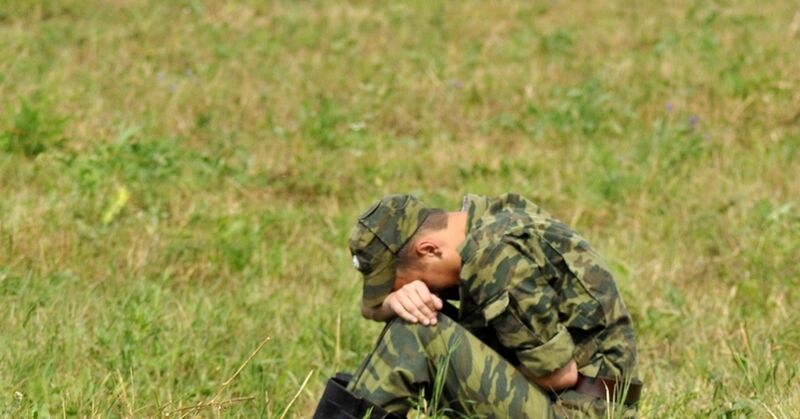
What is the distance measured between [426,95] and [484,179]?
1.68 meters

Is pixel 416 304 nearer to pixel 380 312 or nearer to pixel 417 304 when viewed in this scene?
pixel 417 304

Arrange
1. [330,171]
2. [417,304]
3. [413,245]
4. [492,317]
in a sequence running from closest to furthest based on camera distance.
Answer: [492,317] → [417,304] → [413,245] → [330,171]

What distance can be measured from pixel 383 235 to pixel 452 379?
1.67ft

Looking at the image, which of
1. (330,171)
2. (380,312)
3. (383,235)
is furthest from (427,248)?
(330,171)

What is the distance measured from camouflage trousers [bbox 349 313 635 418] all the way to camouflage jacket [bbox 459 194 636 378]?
9cm

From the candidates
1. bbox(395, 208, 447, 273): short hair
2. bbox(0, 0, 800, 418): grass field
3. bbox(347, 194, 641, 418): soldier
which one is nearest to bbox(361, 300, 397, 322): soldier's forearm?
bbox(347, 194, 641, 418): soldier

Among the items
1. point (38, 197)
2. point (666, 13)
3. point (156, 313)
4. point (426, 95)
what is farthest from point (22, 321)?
point (666, 13)

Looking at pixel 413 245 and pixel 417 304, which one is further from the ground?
pixel 413 245

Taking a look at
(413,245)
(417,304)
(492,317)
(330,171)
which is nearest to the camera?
(492,317)

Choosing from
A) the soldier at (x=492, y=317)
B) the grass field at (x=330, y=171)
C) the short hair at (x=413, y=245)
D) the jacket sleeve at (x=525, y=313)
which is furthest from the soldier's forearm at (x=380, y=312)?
the grass field at (x=330, y=171)

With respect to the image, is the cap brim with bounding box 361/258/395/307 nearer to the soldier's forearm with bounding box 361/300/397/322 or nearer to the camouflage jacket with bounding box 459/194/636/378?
the soldier's forearm with bounding box 361/300/397/322

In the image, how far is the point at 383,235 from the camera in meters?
4.07

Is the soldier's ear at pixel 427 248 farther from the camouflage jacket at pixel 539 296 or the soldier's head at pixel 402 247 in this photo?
the camouflage jacket at pixel 539 296

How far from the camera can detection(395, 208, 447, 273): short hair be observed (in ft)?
13.4
